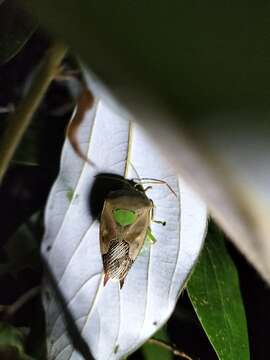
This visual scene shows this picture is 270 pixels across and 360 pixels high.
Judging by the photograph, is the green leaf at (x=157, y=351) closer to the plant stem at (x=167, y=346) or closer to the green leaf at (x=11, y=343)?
the plant stem at (x=167, y=346)

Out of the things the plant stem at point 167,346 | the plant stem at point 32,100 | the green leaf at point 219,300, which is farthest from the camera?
the plant stem at point 167,346

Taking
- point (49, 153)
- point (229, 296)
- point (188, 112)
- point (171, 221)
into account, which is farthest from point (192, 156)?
point (49, 153)

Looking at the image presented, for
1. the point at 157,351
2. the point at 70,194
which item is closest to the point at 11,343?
the point at 157,351

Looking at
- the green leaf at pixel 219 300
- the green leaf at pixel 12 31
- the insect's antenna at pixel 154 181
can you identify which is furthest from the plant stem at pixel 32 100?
the green leaf at pixel 219 300

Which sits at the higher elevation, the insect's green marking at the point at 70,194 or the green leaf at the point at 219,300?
the insect's green marking at the point at 70,194

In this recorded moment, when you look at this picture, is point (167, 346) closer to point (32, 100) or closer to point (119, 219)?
point (119, 219)

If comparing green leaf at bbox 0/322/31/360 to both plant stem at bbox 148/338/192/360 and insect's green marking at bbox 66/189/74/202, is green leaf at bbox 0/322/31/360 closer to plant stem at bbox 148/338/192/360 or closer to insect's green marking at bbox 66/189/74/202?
plant stem at bbox 148/338/192/360

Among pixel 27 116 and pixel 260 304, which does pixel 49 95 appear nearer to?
pixel 27 116

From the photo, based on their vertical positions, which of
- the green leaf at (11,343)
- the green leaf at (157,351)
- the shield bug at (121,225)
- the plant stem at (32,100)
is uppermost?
the plant stem at (32,100)
